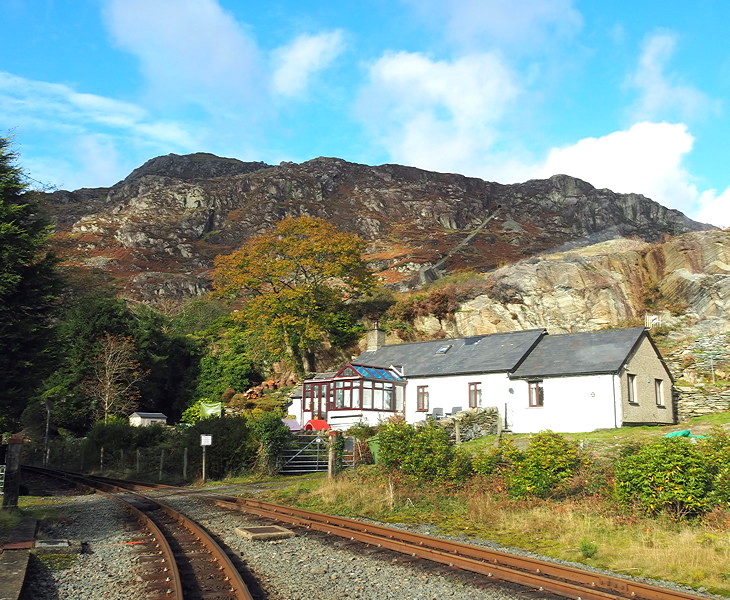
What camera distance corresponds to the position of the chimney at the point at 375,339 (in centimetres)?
4588

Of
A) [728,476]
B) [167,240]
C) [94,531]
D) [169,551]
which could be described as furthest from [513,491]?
[167,240]

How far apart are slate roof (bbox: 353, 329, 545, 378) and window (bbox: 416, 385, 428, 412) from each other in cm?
83

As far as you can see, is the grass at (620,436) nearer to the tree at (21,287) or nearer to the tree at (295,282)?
the tree at (21,287)

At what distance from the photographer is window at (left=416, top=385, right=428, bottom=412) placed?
38013 millimetres

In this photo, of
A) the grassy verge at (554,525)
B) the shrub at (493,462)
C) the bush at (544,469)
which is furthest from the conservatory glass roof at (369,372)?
the bush at (544,469)

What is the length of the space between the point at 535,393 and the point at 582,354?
3.35 m

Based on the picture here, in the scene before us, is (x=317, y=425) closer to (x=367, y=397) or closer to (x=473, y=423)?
(x=367, y=397)

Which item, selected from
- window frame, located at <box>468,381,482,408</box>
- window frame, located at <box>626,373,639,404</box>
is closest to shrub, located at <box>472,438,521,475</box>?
window frame, located at <box>626,373,639,404</box>

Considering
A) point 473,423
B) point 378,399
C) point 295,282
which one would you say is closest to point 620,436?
point 473,423

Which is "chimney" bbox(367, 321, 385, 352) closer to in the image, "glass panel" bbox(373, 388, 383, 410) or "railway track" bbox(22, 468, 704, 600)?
"glass panel" bbox(373, 388, 383, 410)

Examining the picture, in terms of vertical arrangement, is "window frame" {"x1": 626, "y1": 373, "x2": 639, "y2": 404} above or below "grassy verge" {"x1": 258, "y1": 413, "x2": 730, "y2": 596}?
above

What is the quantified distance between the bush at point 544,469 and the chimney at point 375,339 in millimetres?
29731

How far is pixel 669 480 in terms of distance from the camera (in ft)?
41.4

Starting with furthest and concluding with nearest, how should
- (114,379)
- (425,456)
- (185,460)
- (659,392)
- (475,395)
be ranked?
1. (114,379)
2. (475,395)
3. (659,392)
4. (185,460)
5. (425,456)
